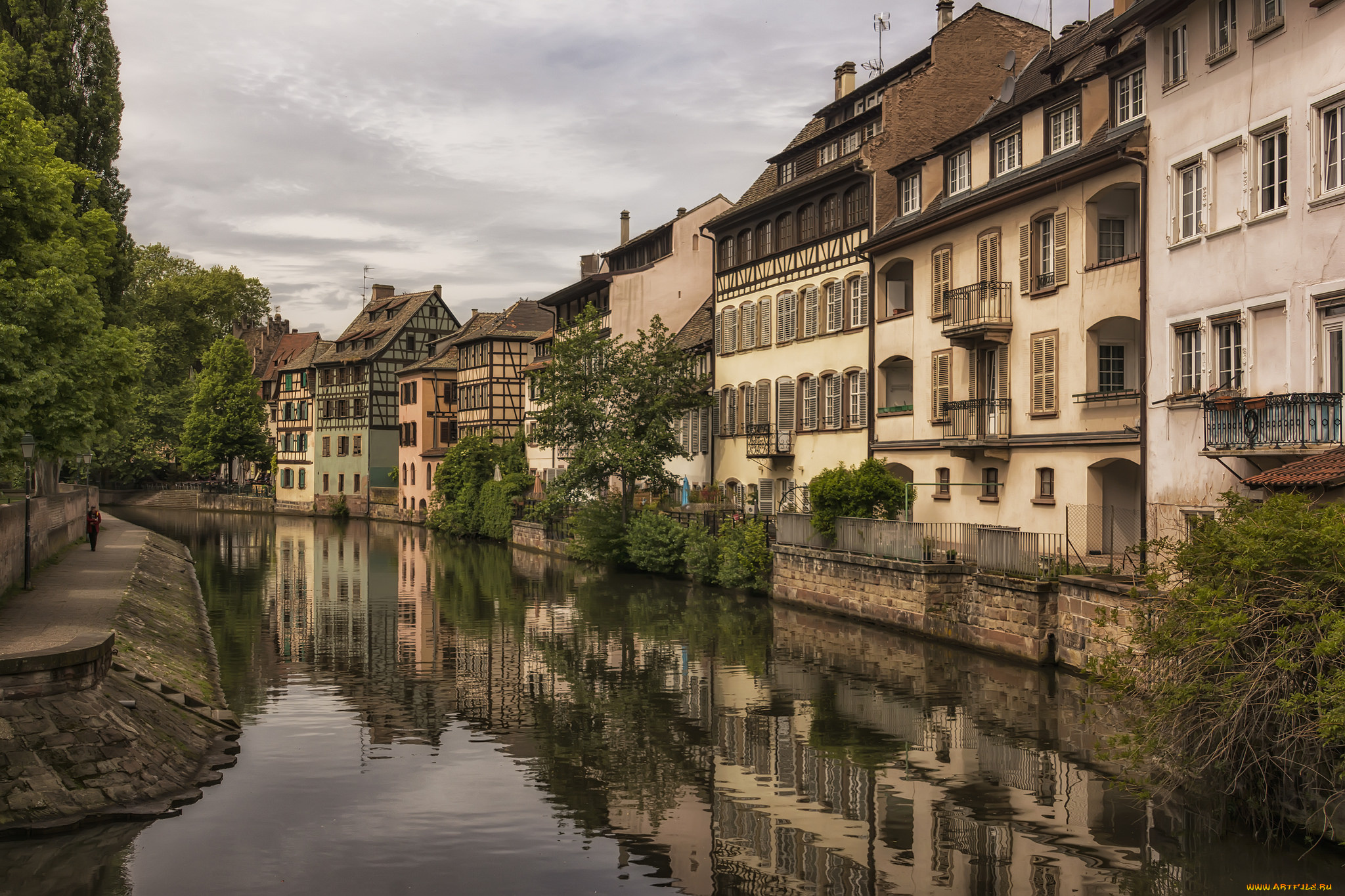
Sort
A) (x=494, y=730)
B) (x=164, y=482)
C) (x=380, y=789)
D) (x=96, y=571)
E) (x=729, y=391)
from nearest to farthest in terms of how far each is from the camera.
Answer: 1. (x=380, y=789)
2. (x=494, y=730)
3. (x=96, y=571)
4. (x=729, y=391)
5. (x=164, y=482)

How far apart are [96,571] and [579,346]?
18144 mm

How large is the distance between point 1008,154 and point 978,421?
20.4 feet

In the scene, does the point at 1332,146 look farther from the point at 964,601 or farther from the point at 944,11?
the point at 944,11

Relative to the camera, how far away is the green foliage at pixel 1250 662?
447 inches

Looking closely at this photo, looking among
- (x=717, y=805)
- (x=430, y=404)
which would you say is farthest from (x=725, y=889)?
(x=430, y=404)

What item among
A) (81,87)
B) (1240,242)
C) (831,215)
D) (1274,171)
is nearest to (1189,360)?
(1240,242)

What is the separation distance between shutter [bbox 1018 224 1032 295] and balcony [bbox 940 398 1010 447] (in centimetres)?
252

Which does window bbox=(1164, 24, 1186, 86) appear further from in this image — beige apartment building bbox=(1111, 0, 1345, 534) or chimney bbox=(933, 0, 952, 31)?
chimney bbox=(933, 0, 952, 31)

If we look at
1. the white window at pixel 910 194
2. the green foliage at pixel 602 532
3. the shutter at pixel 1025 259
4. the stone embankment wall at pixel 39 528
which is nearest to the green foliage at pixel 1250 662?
the shutter at pixel 1025 259

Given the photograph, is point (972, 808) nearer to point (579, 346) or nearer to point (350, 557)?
point (579, 346)

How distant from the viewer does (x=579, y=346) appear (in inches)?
1670

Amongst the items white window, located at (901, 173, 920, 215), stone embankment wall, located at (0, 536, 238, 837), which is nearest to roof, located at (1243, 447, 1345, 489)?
stone embankment wall, located at (0, 536, 238, 837)

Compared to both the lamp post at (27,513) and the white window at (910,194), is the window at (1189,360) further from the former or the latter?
the lamp post at (27,513)

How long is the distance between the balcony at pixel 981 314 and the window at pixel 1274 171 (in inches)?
333
